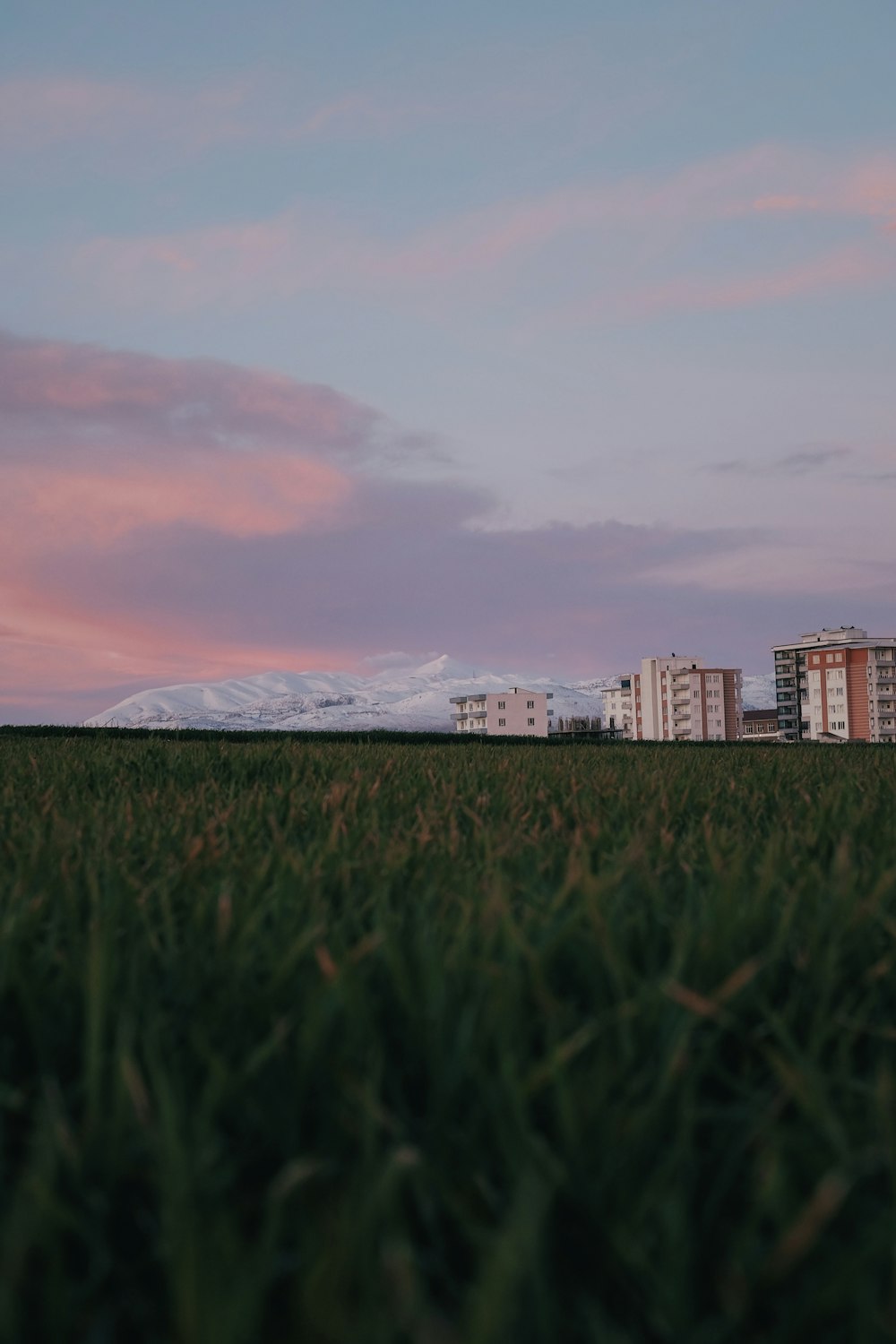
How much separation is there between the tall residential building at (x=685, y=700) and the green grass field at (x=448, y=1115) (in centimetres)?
10426

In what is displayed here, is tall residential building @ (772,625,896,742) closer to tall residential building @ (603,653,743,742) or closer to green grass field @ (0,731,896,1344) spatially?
tall residential building @ (603,653,743,742)

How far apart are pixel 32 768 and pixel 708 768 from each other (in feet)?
12.5

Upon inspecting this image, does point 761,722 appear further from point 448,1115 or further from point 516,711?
point 448,1115

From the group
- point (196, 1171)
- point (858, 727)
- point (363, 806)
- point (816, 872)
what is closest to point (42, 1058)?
point (196, 1171)

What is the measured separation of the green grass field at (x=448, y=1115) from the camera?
600 mm

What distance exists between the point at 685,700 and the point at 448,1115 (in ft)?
352

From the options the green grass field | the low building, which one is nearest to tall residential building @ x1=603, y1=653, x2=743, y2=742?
the low building

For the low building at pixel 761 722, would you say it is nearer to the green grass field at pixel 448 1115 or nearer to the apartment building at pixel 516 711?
the apartment building at pixel 516 711

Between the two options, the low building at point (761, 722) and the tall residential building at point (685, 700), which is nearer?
the tall residential building at point (685, 700)

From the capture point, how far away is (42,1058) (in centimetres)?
102

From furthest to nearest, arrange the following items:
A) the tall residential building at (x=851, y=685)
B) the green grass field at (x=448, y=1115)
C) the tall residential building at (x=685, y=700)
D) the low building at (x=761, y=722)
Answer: the low building at (x=761, y=722)
the tall residential building at (x=685, y=700)
the tall residential building at (x=851, y=685)
the green grass field at (x=448, y=1115)

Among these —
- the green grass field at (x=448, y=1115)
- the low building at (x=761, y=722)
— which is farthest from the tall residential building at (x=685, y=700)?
the green grass field at (x=448, y=1115)

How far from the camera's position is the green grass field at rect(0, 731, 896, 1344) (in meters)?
0.60

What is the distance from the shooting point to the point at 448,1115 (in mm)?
858
